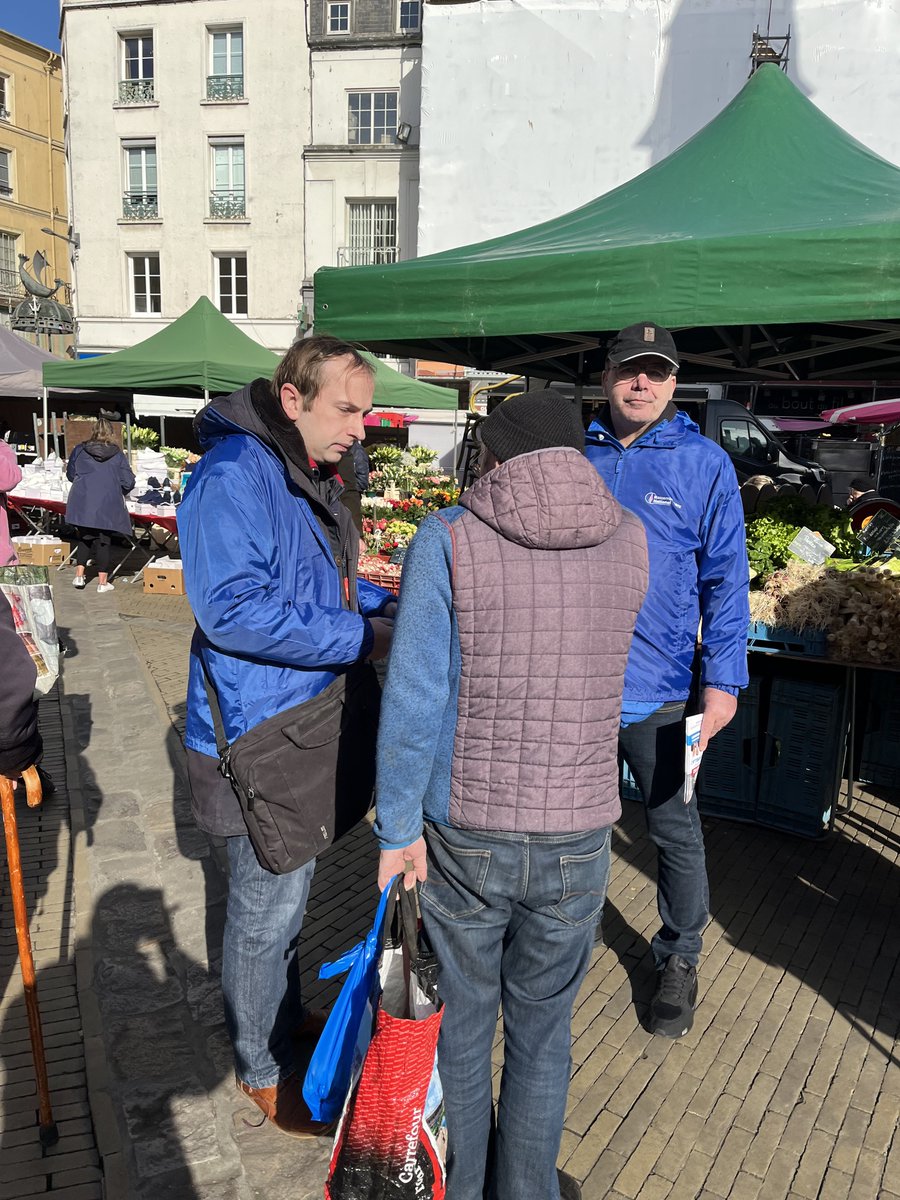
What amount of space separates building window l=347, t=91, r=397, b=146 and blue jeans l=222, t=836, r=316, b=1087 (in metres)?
24.5

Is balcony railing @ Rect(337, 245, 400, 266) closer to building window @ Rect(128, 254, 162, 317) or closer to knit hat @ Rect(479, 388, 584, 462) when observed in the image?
building window @ Rect(128, 254, 162, 317)

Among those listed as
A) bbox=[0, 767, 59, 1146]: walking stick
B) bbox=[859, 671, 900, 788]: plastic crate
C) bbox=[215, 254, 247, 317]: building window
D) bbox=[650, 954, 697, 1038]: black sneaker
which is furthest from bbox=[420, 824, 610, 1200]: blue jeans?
bbox=[215, 254, 247, 317]: building window

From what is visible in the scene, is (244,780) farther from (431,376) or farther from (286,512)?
(431,376)

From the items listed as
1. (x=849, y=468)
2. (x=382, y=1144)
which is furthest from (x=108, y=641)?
(x=849, y=468)

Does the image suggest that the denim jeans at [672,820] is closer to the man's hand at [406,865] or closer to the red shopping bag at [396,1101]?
the man's hand at [406,865]

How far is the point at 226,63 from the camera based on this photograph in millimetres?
24078

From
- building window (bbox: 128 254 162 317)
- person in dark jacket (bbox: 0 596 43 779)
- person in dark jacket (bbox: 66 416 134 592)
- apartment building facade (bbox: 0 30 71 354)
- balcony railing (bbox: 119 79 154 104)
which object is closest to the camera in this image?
person in dark jacket (bbox: 0 596 43 779)

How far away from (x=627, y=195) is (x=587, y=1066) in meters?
4.15

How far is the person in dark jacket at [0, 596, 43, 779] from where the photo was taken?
2117mm

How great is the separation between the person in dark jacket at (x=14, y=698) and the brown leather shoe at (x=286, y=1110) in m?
1.10

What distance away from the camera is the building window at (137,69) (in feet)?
80.1

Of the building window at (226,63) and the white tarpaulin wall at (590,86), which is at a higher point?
the building window at (226,63)

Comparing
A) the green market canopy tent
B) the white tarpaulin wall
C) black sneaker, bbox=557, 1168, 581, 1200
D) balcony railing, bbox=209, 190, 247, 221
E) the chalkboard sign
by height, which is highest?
the white tarpaulin wall

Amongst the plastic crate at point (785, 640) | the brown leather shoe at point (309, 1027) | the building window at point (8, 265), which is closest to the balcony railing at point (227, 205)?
the building window at point (8, 265)
